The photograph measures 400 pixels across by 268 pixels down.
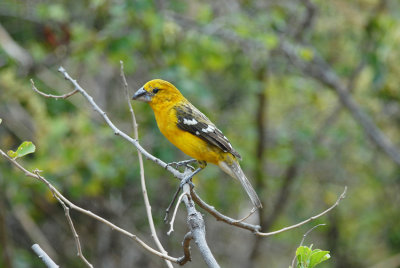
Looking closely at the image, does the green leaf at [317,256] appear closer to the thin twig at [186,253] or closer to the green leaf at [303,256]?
the green leaf at [303,256]

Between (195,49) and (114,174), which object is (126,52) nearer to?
(195,49)

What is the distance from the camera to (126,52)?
6109 mm

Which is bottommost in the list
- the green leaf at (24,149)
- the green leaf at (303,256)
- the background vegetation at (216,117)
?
the green leaf at (303,256)

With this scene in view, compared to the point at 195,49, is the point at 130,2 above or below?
below

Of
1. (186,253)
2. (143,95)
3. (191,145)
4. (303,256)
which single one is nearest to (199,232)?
(186,253)

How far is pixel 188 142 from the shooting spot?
403cm

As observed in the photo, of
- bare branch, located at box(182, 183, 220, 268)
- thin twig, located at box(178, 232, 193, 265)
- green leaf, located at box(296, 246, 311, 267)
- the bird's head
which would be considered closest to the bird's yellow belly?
the bird's head

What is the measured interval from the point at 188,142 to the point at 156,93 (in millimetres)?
532

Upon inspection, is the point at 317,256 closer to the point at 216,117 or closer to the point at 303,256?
the point at 303,256

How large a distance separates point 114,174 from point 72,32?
1700mm

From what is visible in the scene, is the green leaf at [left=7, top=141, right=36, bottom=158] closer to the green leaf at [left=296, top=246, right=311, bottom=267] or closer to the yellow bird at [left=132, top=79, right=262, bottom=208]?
the green leaf at [left=296, top=246, right=311, bottom=267]

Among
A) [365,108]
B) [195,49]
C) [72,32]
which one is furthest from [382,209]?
[72,32]

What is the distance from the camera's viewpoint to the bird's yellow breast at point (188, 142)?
4023 mm

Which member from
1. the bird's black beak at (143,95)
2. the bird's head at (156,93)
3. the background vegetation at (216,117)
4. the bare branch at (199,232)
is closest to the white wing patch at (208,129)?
the bird's head at (156,93)
